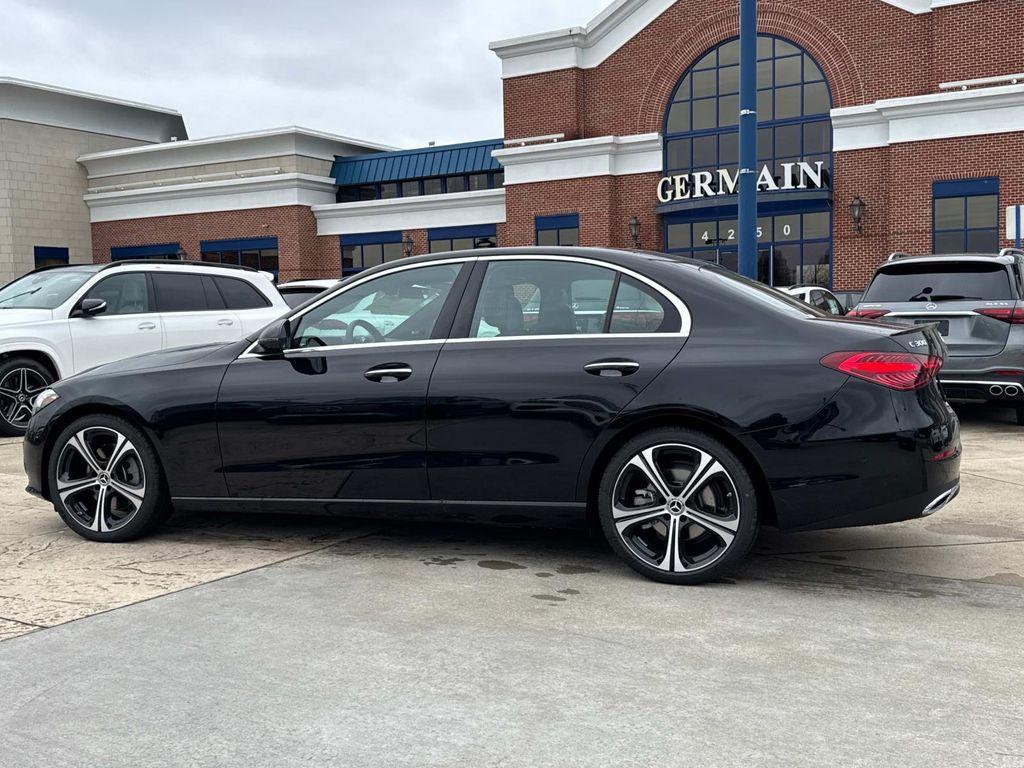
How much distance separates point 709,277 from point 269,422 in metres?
2.33

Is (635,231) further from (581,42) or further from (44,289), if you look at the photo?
(44,289)

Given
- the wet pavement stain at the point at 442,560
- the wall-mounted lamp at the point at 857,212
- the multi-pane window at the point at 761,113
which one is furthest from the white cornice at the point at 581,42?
the wet pavement stain at the point at 442,560

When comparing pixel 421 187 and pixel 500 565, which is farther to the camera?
pixel 421 187

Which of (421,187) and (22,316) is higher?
(421,187)

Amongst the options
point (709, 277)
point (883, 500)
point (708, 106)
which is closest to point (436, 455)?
point (709, 277)

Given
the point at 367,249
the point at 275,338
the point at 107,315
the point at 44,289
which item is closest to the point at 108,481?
the point at 275,338

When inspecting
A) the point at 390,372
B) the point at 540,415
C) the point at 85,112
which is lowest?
the point at 540,415

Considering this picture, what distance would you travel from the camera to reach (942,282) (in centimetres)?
980

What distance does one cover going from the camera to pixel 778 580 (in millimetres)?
4684

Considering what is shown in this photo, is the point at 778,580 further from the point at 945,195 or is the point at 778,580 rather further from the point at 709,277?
the point at 945,195

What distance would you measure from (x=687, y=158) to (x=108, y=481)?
2735 cm

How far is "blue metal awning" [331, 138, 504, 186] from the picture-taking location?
36.9 m

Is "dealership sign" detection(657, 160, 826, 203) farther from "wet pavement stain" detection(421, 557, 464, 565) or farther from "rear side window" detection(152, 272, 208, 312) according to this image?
"wet pavement stain" detection(421, 557, 464, 565)

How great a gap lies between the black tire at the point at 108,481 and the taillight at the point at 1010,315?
25.4ft
